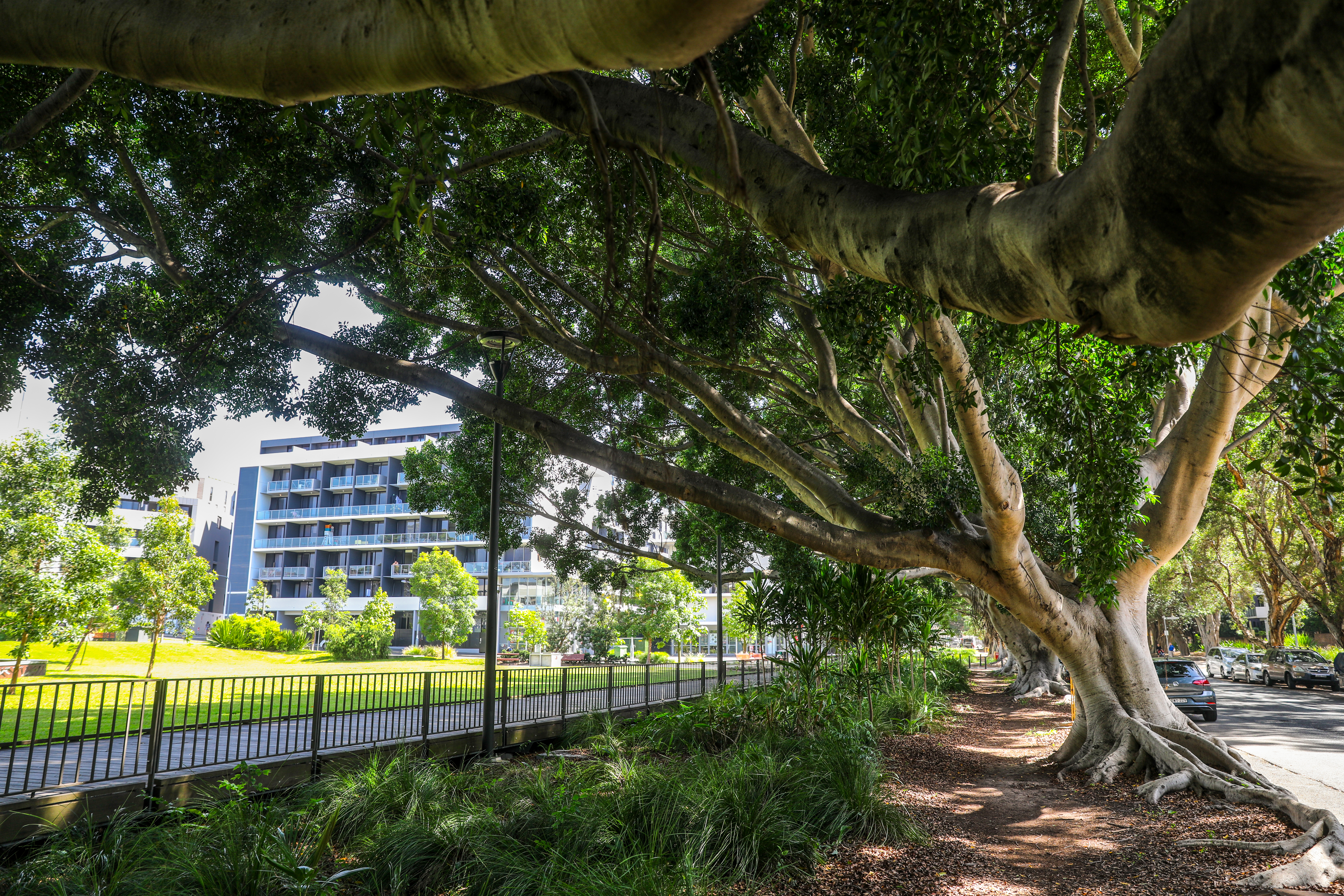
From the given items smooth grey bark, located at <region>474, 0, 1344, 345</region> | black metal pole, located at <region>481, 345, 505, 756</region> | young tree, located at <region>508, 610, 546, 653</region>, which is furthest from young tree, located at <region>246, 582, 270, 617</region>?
smooth grey bark, located at <region>474, 0, 1344, 345</region>

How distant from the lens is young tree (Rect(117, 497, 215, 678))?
27.0 meters

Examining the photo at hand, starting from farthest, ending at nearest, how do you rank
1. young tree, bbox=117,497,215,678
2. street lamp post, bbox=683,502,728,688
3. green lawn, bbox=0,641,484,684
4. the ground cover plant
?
1. young tree, bbox=117,497,215,678
2. green lawn, bbox=0,641,484,684
3. street lamp post, bbox=683,502,728,688
4. the ground cover plant

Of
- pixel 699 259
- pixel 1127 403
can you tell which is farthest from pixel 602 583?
pixel 1127 403

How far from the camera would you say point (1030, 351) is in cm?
732

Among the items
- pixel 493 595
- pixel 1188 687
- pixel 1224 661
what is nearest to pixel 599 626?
pixel 1224 661

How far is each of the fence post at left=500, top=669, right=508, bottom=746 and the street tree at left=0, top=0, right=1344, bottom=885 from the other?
4971mm

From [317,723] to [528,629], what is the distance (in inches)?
1689

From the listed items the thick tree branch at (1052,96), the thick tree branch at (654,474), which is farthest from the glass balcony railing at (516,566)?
the thick tree branch at (1052,96)

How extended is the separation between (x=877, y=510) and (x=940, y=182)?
899 centimetres

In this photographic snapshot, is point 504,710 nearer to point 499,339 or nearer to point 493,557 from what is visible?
point 493,557

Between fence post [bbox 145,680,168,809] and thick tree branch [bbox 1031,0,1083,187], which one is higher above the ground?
thick tree branch [bbox 1031,0,1083,187]

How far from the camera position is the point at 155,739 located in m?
7.43

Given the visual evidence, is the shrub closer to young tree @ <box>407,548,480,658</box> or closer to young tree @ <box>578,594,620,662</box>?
young tree @ <box>407,548,480,658</box>

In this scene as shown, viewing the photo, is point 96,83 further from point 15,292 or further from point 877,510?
point 877,510
